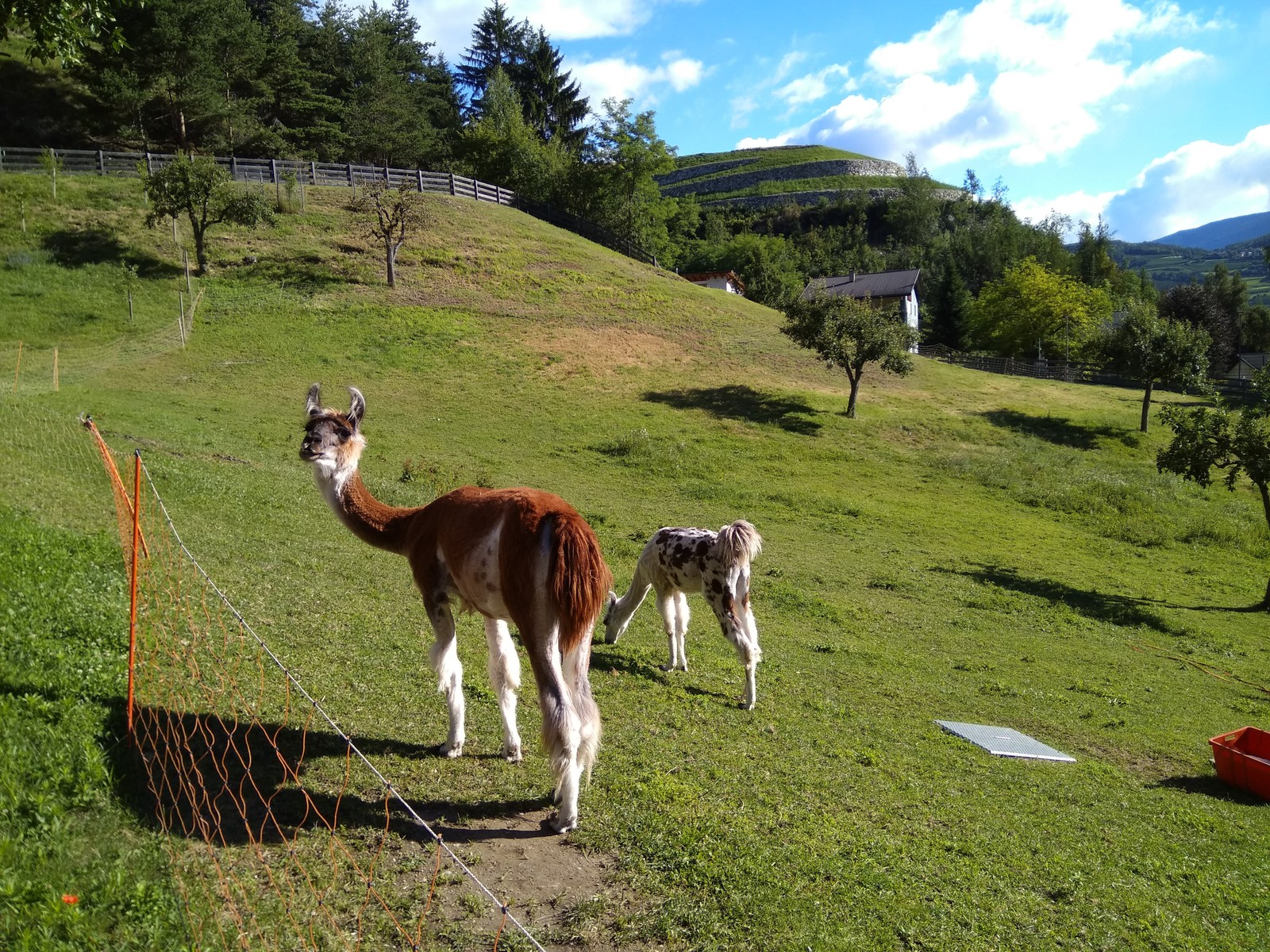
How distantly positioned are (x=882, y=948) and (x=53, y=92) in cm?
7131

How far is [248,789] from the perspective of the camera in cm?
579

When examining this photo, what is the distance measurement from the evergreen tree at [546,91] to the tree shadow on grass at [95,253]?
55187 millimetres

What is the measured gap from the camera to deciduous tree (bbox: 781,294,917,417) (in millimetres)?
34688

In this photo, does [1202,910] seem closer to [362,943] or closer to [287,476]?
[362,943]

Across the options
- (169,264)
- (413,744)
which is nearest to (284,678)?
(413,744)

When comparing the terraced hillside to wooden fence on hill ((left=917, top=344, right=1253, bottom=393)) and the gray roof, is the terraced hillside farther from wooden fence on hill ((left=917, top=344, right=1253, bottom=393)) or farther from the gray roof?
wooden fence on hill ((left=917, top=344, right=1253, bottom=393))

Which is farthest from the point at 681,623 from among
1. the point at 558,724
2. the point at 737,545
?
the point at 558,724

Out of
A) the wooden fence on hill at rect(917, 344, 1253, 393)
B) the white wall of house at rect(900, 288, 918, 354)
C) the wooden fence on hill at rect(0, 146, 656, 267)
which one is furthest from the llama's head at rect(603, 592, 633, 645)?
the white wall of house at rect(900, 288, 918, 354)

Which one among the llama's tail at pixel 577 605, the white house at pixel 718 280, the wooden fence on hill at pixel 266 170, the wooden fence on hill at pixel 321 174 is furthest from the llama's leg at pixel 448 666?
the white house at pixel 718 280

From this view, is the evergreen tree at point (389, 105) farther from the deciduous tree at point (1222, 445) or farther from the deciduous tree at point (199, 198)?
the deciduous tree at point (1222, 445)

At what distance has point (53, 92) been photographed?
55.7 meters

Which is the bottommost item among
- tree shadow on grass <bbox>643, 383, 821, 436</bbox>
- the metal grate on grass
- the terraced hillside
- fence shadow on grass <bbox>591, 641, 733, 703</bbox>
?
the metal grate on grass

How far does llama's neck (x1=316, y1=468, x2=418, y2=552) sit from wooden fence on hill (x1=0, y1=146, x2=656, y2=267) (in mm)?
41799

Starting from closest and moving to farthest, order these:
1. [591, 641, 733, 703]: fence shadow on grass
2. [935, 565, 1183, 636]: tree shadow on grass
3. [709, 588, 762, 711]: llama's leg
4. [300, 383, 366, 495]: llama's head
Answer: [300, 383, 366, 495]: llama's head < [709, 588, 762, 711]: llama's leg < [591, 641, 733, 703]: fence shadow on grass < [935, 565, 1183, 636]: tree shadow on grass
